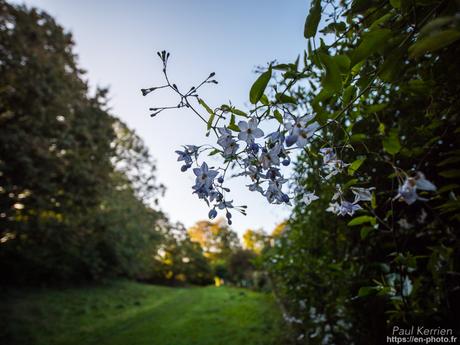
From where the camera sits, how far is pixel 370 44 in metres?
0.52

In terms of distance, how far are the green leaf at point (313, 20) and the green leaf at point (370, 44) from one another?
0.11m

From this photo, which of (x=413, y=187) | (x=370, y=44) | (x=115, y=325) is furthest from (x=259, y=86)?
(x=115, y=325)

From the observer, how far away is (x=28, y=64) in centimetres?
713

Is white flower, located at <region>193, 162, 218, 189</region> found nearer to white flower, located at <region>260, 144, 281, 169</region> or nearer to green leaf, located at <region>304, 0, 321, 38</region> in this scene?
white flower, located at <region>260, 144, 281, 169</region>

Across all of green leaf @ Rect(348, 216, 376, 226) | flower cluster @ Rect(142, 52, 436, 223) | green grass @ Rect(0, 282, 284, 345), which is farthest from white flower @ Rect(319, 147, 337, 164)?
green grass @ Rect(0, 282, 284, 345)

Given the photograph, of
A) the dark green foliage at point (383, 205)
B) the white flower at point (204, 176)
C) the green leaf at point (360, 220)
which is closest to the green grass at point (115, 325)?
the dark green foliage at point (383, 205)

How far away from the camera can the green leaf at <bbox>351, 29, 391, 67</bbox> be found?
1.68 ft

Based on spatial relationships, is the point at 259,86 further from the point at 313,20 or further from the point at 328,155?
the point at 328,155

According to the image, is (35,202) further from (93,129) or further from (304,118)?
(304,118)

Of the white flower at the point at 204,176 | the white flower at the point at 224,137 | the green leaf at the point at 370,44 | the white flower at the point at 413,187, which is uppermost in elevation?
the green leaf at the point at 370,44

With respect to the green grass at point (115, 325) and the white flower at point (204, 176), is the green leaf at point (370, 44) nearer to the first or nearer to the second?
the white flower at point (204, 176)

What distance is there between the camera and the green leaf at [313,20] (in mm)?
555

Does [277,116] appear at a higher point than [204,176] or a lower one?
higher

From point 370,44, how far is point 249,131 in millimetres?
344
